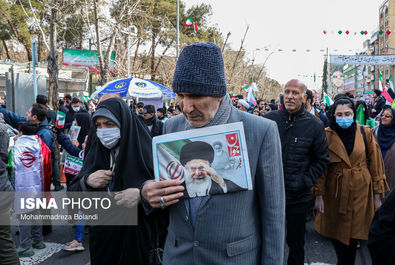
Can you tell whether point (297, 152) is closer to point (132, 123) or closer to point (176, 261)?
point (132, 123)

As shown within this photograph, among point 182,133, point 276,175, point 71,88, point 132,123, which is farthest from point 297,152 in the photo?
point 71,88

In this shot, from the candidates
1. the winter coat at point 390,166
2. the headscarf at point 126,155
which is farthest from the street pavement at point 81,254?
the headscarf at point 126,155

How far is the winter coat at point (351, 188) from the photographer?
145 inches

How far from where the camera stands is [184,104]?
1633 millimetres

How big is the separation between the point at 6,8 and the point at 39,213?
26.2 meters

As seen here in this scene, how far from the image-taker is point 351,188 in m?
3.70

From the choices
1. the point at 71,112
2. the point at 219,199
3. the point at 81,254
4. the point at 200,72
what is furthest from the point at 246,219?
the point at 71,112

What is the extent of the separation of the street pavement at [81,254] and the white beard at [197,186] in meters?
3.31

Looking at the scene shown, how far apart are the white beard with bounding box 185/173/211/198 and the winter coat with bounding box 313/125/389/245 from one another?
2.57 metres

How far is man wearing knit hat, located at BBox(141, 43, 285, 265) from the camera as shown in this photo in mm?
1616

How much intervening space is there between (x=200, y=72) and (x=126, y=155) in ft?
4.49

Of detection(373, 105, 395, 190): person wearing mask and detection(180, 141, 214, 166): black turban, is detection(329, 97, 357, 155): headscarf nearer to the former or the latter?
detection(373, 105, 395, 190): person wearing mask

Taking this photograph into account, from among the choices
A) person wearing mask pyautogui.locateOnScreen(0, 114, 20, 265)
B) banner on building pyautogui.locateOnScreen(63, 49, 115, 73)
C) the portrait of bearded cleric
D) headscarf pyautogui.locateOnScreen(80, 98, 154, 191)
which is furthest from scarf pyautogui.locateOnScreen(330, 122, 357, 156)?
banner on building pyautogui.locateOnScreen(63, 49, 115, 73)

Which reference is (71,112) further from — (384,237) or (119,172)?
(384,237)
